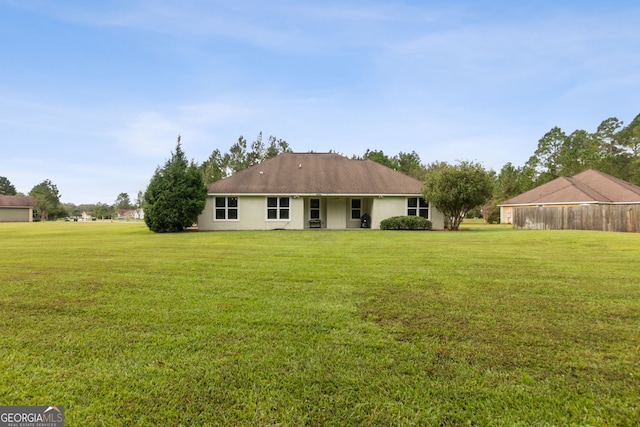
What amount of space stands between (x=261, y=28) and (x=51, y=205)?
233ft

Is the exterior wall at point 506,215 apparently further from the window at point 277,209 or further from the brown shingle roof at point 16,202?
the brown shingle roof at point 16,202

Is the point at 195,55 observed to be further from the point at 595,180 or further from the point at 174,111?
the point at 595,180

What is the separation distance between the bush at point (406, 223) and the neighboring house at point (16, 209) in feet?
202

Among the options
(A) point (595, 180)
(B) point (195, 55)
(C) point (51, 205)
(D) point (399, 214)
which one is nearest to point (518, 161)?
(A) point (595, 180)

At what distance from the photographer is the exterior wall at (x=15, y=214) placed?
52.4 m

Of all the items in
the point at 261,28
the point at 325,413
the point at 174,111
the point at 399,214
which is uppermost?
the point at 261,28

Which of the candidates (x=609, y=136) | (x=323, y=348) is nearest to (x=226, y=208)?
(x=323, y=348)

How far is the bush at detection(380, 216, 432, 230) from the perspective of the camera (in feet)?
67.1

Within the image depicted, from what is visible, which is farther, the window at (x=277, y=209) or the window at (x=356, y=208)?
the window at (x=356, y=208)

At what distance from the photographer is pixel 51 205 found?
65.2m

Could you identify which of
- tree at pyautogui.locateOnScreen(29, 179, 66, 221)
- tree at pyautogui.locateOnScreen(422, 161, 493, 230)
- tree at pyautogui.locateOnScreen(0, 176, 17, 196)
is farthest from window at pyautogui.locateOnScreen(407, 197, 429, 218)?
tree at pyautogui.locateOnScreen(0, 176, 17, 196)

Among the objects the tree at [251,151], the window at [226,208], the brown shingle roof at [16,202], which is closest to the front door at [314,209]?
the window at [226,208]

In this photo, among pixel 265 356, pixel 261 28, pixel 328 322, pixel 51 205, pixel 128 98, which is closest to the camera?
pixel 265 356

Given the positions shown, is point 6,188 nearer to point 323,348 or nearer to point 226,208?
point 226,208
